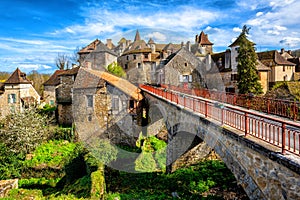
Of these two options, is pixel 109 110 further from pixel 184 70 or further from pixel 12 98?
pixel 184 70

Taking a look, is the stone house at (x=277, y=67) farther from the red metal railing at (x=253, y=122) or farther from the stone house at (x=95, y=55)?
the stone house at (x=95, y=55)

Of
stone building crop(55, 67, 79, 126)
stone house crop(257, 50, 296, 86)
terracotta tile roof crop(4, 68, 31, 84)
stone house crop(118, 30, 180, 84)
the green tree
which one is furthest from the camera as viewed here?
stone house crop(118, 30, 180, 84)

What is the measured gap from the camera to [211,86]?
35.8 m

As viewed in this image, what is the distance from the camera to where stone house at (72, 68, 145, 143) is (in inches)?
902

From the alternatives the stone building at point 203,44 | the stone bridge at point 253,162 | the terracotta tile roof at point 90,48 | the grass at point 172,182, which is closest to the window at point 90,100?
the grass at point 172,182

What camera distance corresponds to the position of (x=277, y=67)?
101 feet

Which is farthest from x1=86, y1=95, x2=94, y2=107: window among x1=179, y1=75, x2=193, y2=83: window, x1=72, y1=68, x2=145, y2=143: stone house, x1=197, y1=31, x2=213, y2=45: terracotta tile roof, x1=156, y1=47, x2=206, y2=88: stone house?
x1=197, y1=31, x2=213, y2=45: terracotta tile roof

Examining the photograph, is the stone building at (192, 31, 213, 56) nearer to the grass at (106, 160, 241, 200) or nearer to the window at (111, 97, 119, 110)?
the window at (111, 97, 119, 110)

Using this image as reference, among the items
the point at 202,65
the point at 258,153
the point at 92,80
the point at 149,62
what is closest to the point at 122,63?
the point at 149,62

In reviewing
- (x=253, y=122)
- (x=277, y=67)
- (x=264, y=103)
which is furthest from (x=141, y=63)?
(x=253, y=122)

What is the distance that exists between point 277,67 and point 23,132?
100 feet

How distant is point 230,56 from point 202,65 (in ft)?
23.1

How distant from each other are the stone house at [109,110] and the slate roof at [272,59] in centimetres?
1880

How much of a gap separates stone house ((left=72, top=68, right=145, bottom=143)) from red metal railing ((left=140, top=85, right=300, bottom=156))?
29.1 feet
